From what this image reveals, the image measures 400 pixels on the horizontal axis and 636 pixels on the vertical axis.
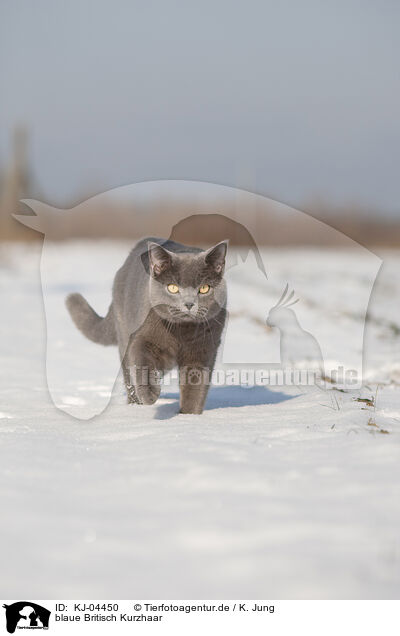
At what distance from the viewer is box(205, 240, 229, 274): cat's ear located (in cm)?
318

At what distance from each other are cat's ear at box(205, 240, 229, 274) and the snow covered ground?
0.69m

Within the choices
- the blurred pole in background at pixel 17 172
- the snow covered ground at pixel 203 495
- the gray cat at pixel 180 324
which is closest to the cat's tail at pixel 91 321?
the snow covered ground at pixel 203 495

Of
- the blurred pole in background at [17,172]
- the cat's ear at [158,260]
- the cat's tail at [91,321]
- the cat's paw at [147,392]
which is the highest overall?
the cat's ear at [158,260]

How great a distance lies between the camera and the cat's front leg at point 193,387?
312 cm

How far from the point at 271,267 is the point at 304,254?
398 centimetres

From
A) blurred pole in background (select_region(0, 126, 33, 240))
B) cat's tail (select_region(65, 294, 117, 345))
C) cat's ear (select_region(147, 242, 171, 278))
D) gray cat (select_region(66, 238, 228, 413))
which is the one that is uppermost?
cat's ear (select_region(147, 242, 171, 278))

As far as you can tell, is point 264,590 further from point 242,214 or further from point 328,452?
point 242,214

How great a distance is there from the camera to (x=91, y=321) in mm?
3953
